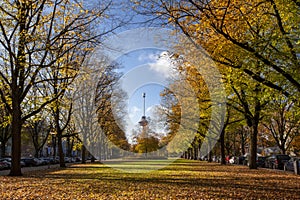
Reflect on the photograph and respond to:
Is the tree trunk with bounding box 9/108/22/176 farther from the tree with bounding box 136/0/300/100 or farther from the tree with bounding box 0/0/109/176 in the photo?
the tree with bounding box 136/0/300/100

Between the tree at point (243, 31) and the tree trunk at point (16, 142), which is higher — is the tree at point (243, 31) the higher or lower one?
the higher one

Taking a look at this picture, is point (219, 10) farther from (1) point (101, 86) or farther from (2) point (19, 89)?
(1) point (101, 86)

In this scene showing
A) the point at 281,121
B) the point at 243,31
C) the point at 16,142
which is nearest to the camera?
the point at 243,31

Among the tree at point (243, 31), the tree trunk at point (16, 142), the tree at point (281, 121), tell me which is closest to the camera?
the tree at point (243, 31)


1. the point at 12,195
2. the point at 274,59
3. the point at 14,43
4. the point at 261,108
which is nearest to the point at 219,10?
the point at 274,59

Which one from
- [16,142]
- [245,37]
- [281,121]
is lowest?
[16,142]

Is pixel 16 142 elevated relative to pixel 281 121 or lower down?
lower down

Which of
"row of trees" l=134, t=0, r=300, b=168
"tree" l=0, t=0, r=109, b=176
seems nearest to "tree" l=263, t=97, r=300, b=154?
"row of trees" l=134, t=0, r=300, b=168

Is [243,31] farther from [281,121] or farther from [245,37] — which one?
[281,121]

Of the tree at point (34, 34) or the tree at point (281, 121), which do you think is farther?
the tree at point (281, 121)

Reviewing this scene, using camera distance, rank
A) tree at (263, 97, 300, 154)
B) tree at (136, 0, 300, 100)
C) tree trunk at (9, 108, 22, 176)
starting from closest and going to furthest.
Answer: tree at (136, 0, 300, 100) < tree trunk at (9, 108, 22, 176) < tree at (263, 97, 300, 154)

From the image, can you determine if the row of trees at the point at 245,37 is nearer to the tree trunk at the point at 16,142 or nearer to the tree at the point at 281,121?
the tree at the point at 281,121

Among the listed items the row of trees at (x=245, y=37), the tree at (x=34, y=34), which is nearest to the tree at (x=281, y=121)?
the row of trees at (x=245, y=37)

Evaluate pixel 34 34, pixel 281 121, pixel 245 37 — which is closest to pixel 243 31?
pixel 245 37
